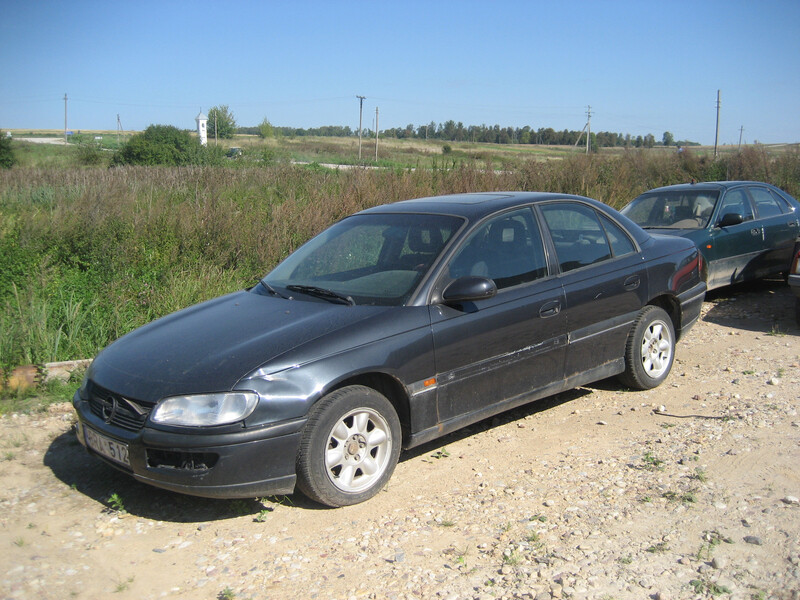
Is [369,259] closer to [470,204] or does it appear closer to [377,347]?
[470,204]

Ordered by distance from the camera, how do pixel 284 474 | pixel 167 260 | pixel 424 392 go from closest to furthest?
1. pixel 284 474
2. pixel 424 392
3. pixel 167 260

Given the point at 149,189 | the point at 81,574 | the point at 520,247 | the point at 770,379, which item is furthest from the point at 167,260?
the point at 770,379

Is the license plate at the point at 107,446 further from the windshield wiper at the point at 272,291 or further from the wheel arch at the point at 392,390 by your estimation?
the windshield wiper at the point at 272,291

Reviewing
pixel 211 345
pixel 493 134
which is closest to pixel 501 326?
pixel 211 345

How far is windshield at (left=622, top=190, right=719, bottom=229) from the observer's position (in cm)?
974

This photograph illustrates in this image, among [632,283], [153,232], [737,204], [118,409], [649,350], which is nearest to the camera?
[118,409]

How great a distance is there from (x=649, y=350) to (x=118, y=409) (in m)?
4.19

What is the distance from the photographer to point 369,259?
17.2 feet

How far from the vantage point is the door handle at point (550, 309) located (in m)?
5.09

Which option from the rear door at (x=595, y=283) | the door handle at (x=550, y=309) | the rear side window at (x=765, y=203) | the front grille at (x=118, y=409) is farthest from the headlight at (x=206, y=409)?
the rear side window at (x=765, y=203)

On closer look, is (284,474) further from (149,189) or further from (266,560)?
(149,189)

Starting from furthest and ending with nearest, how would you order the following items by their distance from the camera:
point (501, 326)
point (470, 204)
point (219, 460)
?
point (470, 204) < point (501, 326) < point (219, 460)

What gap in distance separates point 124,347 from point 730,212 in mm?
8131

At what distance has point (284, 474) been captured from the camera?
392 cm
